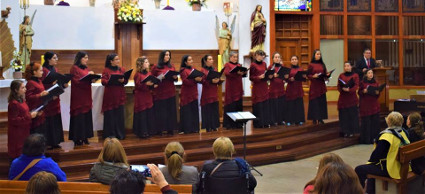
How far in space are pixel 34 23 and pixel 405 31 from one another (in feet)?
33.6

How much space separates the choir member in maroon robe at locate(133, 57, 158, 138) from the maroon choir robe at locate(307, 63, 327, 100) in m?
3.41

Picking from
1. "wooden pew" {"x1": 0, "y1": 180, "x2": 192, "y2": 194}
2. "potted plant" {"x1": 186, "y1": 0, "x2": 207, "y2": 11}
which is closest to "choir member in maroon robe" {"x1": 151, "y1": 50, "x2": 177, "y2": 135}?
"wooden pew" {"x1": 0, "y1": 180, "x2": 192, "y2": 194}

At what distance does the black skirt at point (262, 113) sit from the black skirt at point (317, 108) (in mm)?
1094

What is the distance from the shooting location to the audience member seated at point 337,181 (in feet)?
10.4

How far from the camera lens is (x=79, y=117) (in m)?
7.49

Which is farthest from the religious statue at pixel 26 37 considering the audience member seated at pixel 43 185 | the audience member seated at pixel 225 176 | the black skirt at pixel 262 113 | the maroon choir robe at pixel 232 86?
the audience member seated at pixel 43 185

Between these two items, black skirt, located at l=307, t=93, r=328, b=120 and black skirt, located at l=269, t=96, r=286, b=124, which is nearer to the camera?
black skirt, located at l=269, t=96, r=286, b=124

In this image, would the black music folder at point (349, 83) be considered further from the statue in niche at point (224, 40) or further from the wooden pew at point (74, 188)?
the wooden pew at point (74, 188)

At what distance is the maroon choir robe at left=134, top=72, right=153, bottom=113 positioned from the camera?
814 centimetres

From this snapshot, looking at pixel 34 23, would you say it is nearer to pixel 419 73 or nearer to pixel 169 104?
pixel 169 104

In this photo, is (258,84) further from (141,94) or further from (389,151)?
(389,151)

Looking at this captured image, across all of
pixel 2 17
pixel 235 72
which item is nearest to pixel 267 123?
pixel 235 72

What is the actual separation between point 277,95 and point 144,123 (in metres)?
2.87

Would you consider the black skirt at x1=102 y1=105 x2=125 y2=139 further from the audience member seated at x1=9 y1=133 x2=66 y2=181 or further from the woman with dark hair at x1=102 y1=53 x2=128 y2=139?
the audience member seated at x1=9 y1=133 x2=66 y2=181
